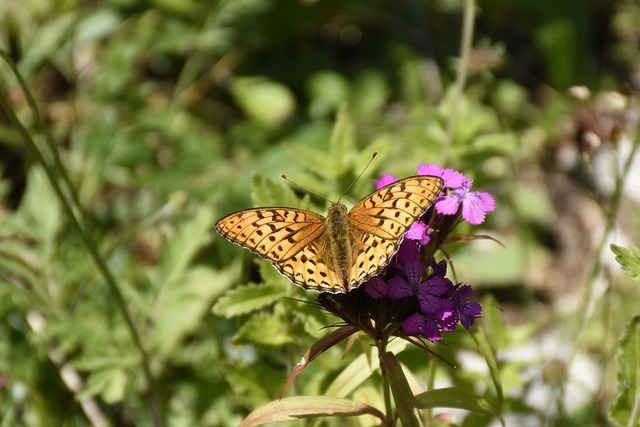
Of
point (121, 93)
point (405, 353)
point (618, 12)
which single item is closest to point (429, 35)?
point (618, 12)

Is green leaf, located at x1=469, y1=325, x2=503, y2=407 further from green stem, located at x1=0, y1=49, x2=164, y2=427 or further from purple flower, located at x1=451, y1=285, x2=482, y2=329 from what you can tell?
green stem, located at x1=0, y1=49, x2=164, y2=427

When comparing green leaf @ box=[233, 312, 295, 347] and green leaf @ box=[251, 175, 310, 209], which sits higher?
green leaf @ box=[251, 175, 310, 209]

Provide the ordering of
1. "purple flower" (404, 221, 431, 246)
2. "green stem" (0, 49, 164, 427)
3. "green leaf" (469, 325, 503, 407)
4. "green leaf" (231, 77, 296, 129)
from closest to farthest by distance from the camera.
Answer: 1. "purple flower" (404, 221, 431, 246)
2. "green leaf" (469, 325, 503, 407)
3. "green stem" (0, 49, 164, 427)
4. "green leaf" (231, 77, 296, 129)

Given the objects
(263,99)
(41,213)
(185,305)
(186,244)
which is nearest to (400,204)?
(186,244)

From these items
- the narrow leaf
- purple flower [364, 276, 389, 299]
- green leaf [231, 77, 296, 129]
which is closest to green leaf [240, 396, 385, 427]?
the narrow leaf

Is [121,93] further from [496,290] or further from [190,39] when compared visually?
[496,290]

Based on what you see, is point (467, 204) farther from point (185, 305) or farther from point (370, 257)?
point (185, 305)

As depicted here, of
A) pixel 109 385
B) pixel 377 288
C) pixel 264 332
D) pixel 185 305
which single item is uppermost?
pixel 377 288
